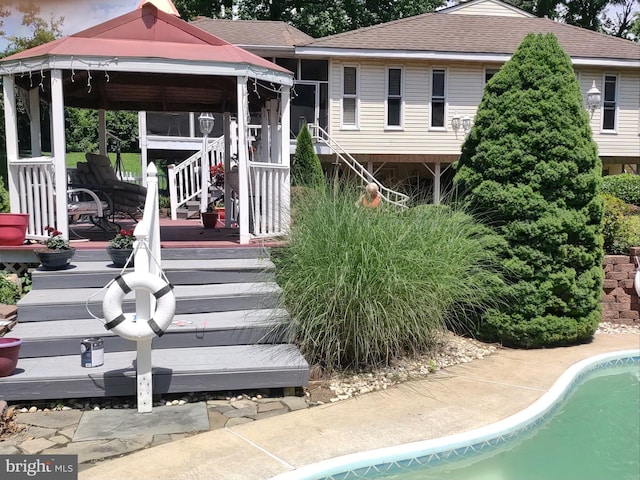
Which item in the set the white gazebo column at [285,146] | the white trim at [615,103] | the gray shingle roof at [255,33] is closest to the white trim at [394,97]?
the gray shingle roof at [255,33]

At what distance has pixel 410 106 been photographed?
53.0 ft

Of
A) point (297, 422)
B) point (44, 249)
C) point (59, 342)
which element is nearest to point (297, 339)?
point (297, 422)

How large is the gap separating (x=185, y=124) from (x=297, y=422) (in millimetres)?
14504

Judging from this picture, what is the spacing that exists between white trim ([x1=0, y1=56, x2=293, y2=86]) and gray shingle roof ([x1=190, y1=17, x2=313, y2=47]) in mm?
9229

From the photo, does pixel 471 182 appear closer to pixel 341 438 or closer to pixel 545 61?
pixel 545 61

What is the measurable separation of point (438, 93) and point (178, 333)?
1309cm

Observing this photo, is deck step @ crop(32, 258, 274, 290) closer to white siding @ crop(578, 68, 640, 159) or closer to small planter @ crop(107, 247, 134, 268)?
small planter @ crop(107, 247, 134, 268)

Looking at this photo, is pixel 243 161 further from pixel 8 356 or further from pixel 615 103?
pixel 615 103

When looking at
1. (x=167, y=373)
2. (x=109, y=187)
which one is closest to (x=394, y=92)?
(x=109, y=187)

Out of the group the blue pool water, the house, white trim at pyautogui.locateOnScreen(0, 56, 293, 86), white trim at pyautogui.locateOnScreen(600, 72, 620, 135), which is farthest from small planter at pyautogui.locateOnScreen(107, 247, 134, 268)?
white trim at pyautogui.locateOnScreen(600, 72, 620, 135)

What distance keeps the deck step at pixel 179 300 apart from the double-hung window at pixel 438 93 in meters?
A: 11.8

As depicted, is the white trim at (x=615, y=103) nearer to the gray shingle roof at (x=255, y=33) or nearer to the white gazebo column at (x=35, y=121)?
the gray shingle roof at (x=255, y=33)

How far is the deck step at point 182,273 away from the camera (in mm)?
5703

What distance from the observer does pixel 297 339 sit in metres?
5.37
